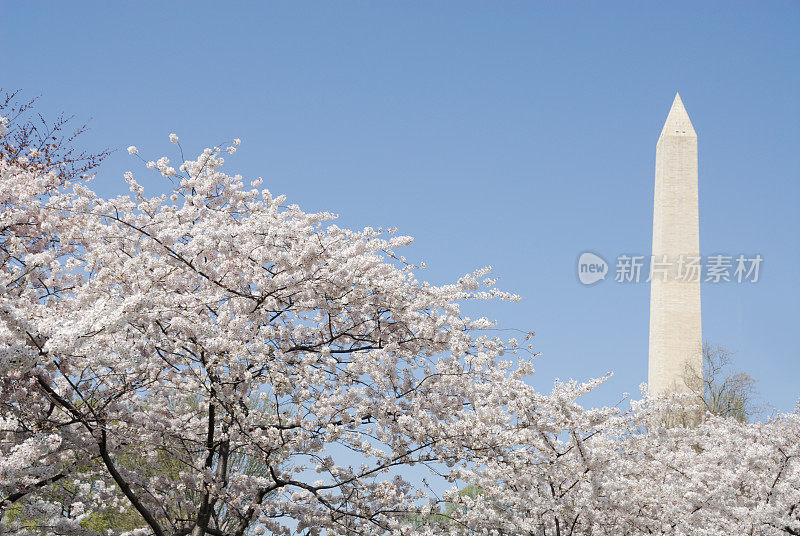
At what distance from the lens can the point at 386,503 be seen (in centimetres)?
648

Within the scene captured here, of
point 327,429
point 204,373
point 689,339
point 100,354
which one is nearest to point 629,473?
point 327,429

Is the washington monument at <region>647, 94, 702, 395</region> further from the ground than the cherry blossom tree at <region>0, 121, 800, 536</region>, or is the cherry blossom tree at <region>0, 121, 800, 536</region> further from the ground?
the washington monument at <region>647, 94, 702, 395</region>

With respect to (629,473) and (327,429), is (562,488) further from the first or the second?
(327,429)

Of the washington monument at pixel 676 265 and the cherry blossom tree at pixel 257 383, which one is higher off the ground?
the washington monument at pixel 676 265

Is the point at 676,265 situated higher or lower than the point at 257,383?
higher

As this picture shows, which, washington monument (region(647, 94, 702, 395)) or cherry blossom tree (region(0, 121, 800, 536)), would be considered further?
washington monument (region(647, 94, 702, 395))

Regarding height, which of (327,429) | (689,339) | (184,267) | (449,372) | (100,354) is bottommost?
(100,354)

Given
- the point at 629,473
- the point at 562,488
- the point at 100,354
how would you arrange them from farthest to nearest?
the point at 629,473
the point at 562,488
the point at 100,354

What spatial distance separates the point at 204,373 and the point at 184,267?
1.16 metres

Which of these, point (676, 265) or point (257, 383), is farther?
point (676, 265)

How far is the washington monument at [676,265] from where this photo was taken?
25438mm

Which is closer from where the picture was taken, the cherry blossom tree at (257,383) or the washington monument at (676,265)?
the cherry blossom tree at (257,383)

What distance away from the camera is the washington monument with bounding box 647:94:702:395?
2544 cm

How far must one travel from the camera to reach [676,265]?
25609 mm
